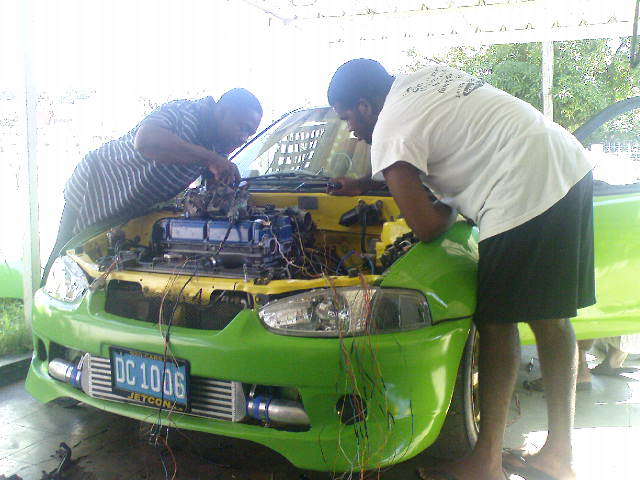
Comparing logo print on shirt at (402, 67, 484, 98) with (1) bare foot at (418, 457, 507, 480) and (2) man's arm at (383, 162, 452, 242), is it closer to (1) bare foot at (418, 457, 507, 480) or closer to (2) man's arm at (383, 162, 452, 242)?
(2) man's arm at (383, 162, 452, 242)

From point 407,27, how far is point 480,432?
20.8 feet

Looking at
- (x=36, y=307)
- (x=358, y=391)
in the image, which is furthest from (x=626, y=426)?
(x=36, y=307)

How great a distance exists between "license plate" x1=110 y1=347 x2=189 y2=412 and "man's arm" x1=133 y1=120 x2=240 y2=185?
1182 millimetres

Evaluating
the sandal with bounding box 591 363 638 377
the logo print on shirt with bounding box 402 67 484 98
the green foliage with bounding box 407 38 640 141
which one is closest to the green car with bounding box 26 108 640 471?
the logo print on shirt with bounding box 402 67 484 98

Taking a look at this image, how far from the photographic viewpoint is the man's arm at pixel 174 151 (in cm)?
313

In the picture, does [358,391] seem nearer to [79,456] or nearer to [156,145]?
[79,456]

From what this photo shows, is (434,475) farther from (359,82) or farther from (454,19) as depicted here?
(454,19)

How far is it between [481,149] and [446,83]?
313mm

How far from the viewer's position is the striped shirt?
332 centimetres

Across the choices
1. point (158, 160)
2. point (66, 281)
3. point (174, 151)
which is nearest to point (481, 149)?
point (174, 151)

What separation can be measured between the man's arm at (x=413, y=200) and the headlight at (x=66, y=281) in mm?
1390

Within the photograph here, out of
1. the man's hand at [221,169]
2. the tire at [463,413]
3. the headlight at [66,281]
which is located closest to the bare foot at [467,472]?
the tire at [463,413]

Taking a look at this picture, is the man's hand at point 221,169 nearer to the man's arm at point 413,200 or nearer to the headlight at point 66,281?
the headlight at point 66,281

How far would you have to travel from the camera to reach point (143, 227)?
318cm
